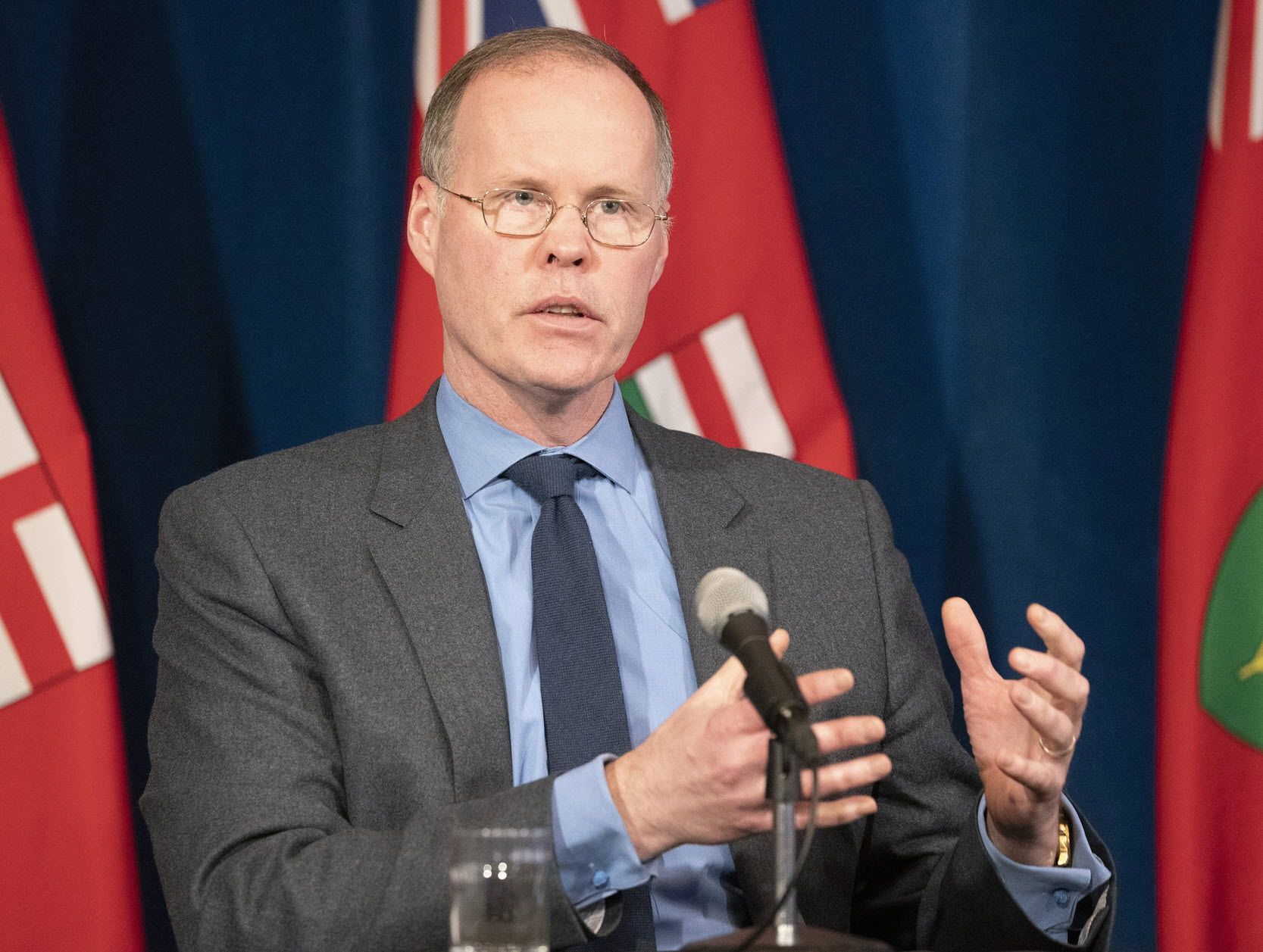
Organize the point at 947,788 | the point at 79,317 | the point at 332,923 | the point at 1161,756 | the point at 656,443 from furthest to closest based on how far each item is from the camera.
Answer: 1. the point at 1161,756
2. the point at 79,317
3. the point at 656,443
4. the point at 947,788
5. the point at 332,923

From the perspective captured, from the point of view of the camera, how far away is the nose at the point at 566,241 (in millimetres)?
1948

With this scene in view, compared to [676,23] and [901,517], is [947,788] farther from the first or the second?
[676,23]

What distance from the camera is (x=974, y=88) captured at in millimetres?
2744

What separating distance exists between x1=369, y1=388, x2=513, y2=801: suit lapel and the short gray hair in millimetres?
444

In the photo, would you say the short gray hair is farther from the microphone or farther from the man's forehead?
the microphone

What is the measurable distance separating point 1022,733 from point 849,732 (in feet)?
1.43

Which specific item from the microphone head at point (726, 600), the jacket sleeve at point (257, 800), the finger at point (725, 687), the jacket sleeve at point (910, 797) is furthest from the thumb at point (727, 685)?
the jacket sleeve at point (910, 797)

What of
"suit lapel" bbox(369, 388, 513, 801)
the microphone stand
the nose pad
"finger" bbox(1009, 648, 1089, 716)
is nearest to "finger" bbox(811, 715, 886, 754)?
the microphone stand

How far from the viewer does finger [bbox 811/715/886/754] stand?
1.31 metres

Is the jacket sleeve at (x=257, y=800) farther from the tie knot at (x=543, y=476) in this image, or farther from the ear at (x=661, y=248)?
the ear at (x=661, y=248)

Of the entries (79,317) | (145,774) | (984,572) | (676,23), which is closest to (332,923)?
(145,774)

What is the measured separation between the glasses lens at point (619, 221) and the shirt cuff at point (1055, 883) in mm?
901

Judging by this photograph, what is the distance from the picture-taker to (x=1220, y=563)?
2.66 metres

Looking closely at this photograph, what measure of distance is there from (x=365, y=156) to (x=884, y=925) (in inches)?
62.2
